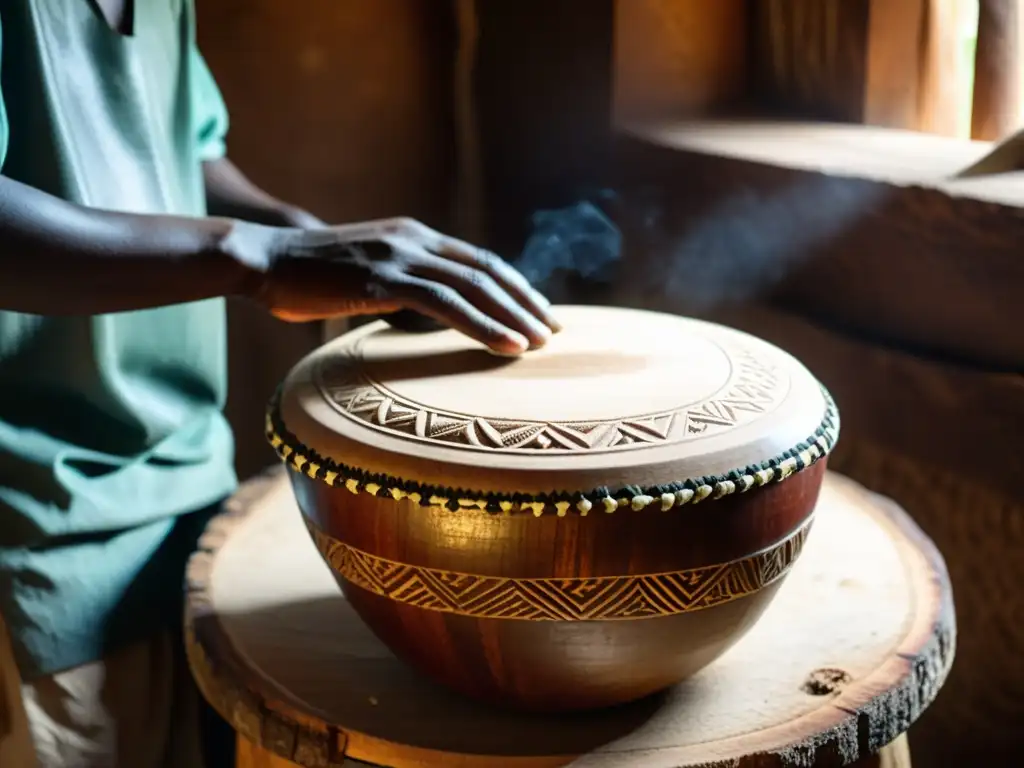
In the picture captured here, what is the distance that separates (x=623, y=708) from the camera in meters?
0.80

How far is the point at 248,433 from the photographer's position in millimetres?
1676

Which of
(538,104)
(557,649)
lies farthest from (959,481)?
(538,104)

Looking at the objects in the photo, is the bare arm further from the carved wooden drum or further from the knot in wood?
the knot in wood

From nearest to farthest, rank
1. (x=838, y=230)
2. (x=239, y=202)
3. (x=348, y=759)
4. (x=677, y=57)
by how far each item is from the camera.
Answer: (x=348, y=759), (x=239, y=202), (x=838, y=230), (x=677, y=57)

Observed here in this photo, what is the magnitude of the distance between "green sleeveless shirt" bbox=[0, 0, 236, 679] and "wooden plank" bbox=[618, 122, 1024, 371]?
0.66 metres

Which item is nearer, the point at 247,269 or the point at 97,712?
the point at 247,269

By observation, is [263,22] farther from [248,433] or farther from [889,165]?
[889,165]

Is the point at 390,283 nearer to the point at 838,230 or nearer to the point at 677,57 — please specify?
the point at 838,230

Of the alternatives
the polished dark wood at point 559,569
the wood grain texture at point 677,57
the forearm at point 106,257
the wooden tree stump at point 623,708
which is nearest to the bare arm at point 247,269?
the forearm at point 106,257

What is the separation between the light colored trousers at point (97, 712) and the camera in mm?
930

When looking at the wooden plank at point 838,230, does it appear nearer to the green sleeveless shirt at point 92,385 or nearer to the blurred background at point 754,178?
the blurred background at point 754,178

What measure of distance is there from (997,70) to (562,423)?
90 centimetres

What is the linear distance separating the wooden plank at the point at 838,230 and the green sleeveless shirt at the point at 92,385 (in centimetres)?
66

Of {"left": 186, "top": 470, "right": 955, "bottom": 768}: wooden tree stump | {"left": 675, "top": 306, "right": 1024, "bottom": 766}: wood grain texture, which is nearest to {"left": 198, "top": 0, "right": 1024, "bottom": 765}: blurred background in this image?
{"left": 675, "top": 306, "right": 1024, "bottom": 766}: wood grain texture
